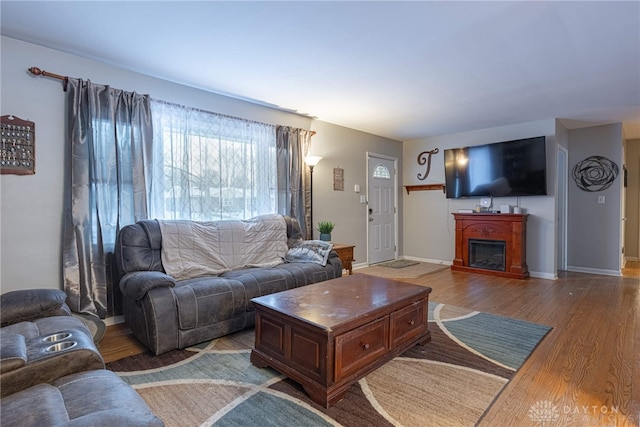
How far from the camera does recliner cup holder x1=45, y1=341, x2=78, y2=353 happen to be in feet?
4.21

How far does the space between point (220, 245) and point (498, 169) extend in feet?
13.8

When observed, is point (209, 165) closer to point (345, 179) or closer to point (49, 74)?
point (49, 74)

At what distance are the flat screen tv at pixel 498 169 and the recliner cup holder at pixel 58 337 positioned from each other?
529cm

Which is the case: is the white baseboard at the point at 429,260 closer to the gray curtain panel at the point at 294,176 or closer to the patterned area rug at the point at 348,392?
the gray curtain panel at the point at 294,176

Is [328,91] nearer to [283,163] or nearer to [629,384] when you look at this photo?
[283,163]

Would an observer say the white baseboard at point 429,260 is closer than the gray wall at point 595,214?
No

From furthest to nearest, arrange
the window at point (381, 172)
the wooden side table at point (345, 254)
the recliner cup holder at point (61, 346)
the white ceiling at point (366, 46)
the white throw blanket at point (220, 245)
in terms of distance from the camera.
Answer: the window at point (381, 172), the wooden side table at point (345, 254), the white throw blanket at point (220, 245), the white ceiling at point (366, 46), the recliner cup holder at point (61, 346)

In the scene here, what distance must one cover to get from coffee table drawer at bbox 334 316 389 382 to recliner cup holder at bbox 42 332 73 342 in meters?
1.25

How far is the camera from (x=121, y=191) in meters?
2.90

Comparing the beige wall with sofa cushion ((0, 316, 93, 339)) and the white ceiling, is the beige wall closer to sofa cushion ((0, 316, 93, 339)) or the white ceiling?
the white ceiling

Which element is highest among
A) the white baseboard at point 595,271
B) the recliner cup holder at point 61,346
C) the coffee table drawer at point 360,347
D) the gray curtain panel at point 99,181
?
the gray curtain panel at point 99,181

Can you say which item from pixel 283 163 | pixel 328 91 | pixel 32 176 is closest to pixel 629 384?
pixel 328 91

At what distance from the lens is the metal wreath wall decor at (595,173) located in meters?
4.94

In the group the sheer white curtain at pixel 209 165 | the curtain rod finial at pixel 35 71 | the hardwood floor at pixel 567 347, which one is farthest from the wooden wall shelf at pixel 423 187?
the curtain rod finial at pixel 35 71
